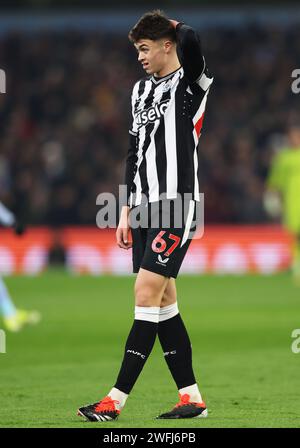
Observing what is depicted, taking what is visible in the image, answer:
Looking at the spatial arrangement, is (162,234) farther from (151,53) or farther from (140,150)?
(151,53)

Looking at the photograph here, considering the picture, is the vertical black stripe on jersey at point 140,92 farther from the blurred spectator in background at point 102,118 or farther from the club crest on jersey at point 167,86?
the blurred spectator in background at point 102,118

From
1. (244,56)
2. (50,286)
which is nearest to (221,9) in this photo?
(244,56)

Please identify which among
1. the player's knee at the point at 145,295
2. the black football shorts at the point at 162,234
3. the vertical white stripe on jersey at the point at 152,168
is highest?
the vertical white stripe on jersey at the point at 152,168

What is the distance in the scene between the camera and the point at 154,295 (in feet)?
20.8

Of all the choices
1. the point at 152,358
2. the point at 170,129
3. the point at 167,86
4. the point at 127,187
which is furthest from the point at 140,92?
the point at 152,358

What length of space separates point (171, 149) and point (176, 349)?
1.12 metres

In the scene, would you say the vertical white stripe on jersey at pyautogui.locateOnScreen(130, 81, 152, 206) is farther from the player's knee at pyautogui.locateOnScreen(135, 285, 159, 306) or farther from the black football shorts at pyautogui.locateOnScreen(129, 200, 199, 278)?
the player's knee at pyautogui.locateOnScreen(135, 285, 159, 306)

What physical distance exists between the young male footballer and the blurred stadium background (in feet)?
7.59

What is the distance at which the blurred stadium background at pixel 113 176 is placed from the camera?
37.3 ft

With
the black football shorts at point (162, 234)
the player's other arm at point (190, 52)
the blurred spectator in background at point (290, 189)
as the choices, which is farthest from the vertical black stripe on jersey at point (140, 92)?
the blurred spectator in background at point (290, 189)

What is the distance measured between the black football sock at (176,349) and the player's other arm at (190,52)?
1299 mm

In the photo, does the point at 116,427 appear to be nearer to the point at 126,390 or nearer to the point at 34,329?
the point at 126,390

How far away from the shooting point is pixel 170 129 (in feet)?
21.2

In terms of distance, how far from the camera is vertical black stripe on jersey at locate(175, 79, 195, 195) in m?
6.45
